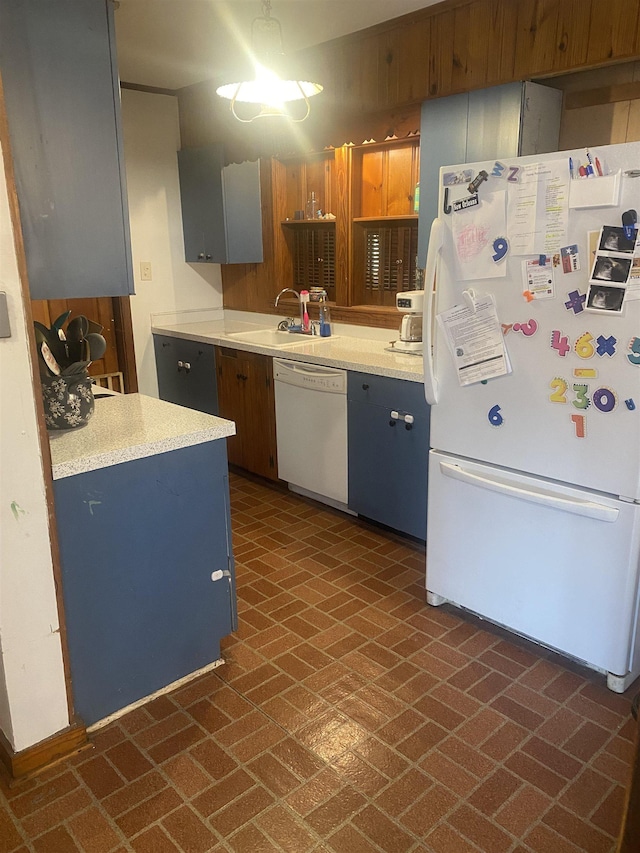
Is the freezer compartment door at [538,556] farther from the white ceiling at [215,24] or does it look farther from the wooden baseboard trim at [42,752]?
the white ceiling at [215,24]

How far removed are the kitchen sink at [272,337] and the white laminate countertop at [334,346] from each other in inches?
0.6

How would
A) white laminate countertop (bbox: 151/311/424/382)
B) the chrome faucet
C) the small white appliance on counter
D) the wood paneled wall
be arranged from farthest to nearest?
the chrome faucet, the small white appliance on counter, white laminate countertop (bbox: 151/311/424/382), the wood paneled wall

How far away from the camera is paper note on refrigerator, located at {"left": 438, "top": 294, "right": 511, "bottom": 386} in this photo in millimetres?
2197

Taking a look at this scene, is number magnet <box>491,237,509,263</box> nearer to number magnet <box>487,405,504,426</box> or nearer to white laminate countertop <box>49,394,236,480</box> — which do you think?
number magnet <box>487,405,504,426</box>

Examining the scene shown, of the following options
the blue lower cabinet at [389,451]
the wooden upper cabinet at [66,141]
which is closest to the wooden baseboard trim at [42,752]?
the wooden upper cabinet at [66,141]

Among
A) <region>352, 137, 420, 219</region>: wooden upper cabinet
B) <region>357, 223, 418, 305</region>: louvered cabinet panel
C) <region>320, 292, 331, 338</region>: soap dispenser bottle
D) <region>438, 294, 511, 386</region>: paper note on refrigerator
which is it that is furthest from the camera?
<region>320, 292, 331, 338</region>: soap dispenser bottle

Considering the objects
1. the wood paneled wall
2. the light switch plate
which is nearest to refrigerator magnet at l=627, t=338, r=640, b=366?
the wood paneled wall

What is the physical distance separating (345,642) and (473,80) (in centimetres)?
241

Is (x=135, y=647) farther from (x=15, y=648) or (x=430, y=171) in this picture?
(x=430, y=171)

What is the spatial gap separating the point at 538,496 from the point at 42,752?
5.65ft

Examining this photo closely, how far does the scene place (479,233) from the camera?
7.12ft

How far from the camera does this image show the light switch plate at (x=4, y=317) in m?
1.57

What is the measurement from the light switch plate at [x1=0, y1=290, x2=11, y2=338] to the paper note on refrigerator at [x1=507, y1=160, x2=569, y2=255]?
1.50m

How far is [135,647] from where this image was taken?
6.79ft
